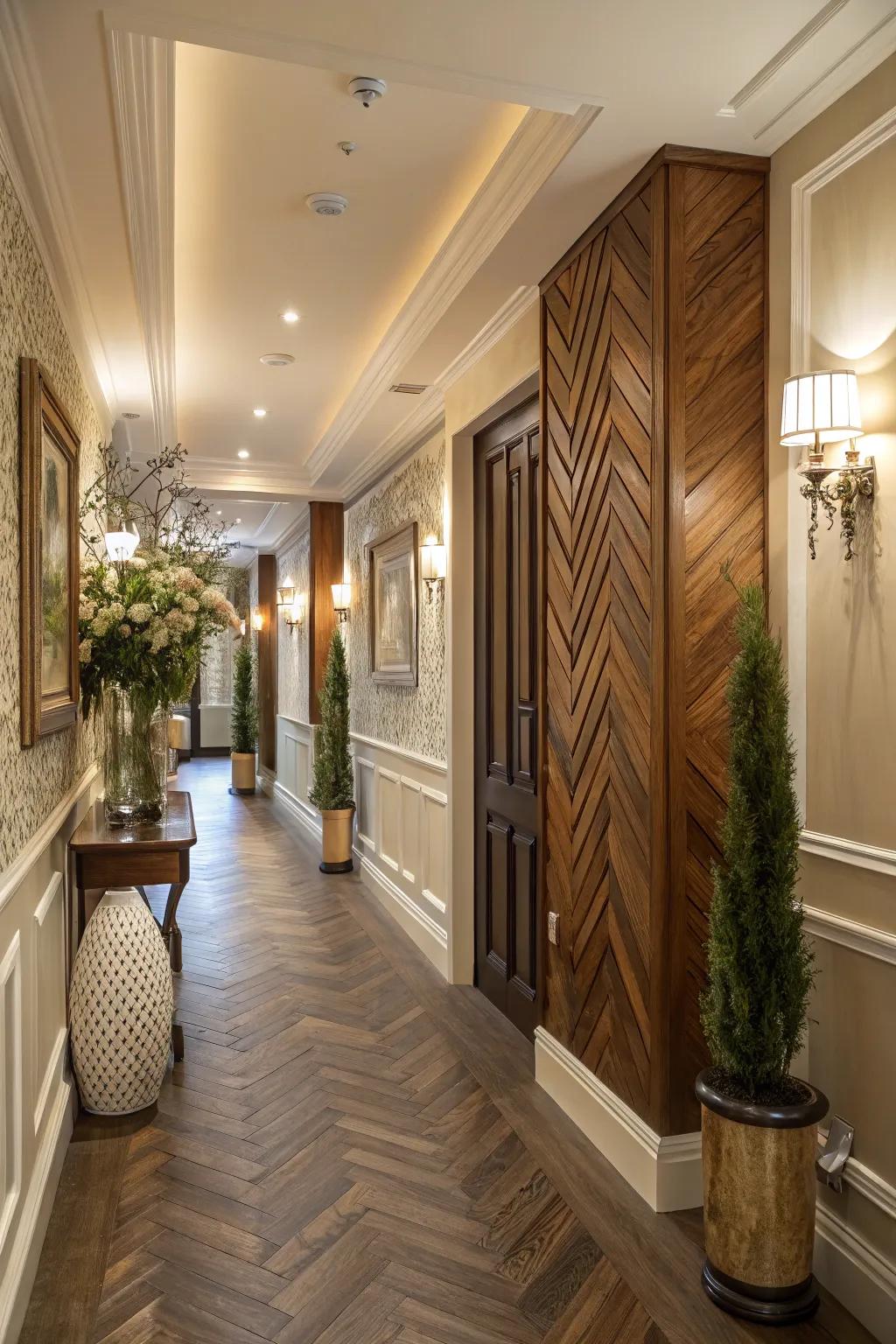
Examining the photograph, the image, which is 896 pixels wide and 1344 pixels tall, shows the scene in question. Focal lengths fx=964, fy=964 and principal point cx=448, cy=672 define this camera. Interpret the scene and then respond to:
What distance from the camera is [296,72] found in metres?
2.49

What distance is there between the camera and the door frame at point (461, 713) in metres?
4.56

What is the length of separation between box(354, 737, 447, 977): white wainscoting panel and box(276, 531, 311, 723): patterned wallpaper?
1.89m

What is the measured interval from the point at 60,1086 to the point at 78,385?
2.66m

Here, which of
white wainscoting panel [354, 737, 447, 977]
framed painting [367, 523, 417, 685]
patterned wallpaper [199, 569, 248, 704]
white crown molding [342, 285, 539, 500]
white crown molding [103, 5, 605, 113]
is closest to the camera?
white crown molding [103, 5, 605, 113]

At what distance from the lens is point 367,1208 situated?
2641 mm

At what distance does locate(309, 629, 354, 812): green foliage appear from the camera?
7035 mm

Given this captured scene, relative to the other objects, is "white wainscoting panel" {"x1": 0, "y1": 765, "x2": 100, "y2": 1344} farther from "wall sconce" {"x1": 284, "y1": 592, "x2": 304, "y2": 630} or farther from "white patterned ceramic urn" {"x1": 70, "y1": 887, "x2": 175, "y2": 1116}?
"wall sconce" {"x1": 284, "y1": 592, "x2": 304, "y2": 630}

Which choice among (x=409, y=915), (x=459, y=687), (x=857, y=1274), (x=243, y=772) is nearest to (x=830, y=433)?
(x=857, y=1274)

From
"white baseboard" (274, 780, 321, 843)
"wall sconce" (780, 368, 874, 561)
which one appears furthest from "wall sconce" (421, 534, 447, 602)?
"white baseboard" (274, 780, 321, 843)

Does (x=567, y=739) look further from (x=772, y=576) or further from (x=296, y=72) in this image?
(x=296, y=72)

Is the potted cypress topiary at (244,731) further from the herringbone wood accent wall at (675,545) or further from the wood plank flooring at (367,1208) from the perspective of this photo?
the herringbone wood accent wall at (675,545)

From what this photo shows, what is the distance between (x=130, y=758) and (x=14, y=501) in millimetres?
1570

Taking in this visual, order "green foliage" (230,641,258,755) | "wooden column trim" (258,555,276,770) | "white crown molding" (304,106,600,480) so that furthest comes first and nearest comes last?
1. "green foliage" (230,641,258,755)
2. "wooden column trim" (258,555,276,770)
3. "white crown molding" (304,106,600,480)

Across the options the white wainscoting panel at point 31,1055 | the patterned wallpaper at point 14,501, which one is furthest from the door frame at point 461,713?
the patterned wallpaper at point 14,501
